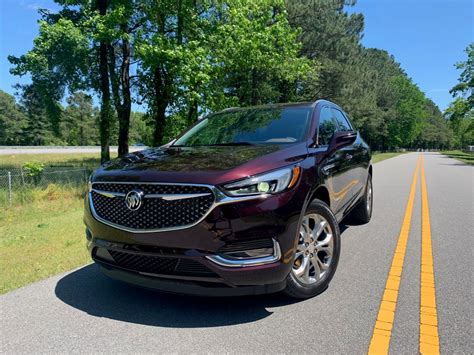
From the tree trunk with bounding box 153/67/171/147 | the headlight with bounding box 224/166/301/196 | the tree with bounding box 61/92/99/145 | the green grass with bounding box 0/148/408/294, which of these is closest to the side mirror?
the headlight with bounding box 224/166/301/196

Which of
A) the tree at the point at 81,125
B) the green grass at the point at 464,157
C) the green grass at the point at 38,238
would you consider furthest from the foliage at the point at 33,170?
the tree at the point at 81,125

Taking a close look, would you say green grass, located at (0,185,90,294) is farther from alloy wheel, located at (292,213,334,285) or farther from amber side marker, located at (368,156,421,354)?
amber side marker, located at (368,156,421,354)

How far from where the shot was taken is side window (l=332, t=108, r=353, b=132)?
555cm

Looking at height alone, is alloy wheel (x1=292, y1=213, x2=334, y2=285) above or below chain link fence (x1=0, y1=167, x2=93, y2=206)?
above

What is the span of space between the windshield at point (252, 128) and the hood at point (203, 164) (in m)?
→ 0.35

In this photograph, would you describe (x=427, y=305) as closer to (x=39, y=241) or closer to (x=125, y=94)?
(x=39, y=241)

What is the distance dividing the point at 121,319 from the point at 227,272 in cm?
108

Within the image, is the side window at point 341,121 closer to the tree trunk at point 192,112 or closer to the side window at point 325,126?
the side window at point 325,126

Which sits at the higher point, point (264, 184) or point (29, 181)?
point (264, 184)

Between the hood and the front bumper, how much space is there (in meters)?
0.28

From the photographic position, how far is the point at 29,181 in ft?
37.6

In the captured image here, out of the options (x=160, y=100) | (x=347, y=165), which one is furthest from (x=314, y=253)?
(x=160, y=100)

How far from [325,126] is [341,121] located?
133 centimetres

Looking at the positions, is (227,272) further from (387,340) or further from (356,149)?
(356,149)
